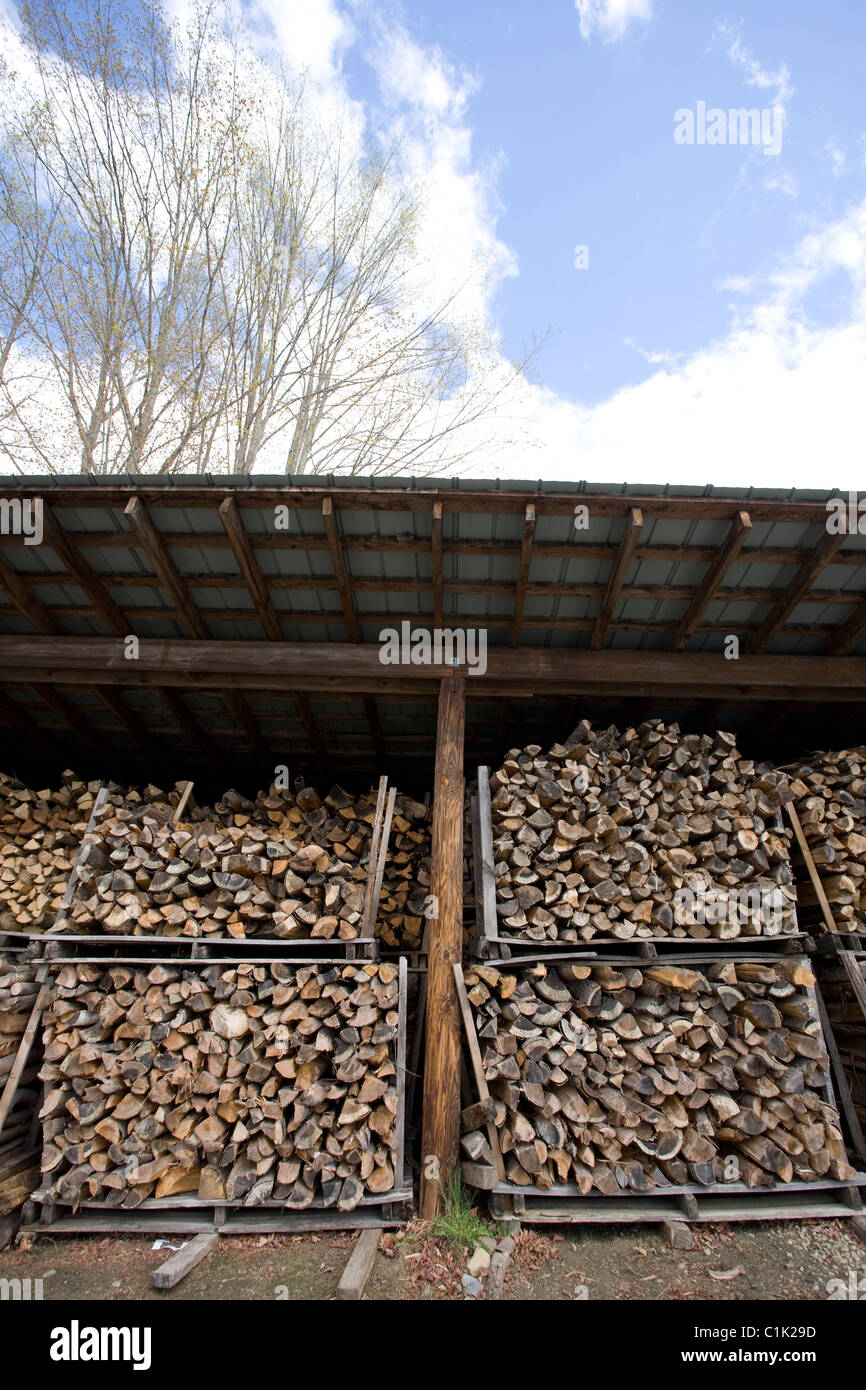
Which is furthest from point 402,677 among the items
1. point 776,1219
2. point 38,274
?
point 38,274

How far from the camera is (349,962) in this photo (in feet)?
14.1

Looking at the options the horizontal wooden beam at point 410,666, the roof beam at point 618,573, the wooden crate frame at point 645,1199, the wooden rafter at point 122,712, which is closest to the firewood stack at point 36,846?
the wooden rafter at point 122,712

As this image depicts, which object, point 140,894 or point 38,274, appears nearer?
point 140,894

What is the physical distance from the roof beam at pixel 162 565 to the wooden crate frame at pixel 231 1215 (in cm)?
347

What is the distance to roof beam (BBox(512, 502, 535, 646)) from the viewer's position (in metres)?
4.33

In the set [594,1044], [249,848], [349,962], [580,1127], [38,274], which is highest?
[38,274]

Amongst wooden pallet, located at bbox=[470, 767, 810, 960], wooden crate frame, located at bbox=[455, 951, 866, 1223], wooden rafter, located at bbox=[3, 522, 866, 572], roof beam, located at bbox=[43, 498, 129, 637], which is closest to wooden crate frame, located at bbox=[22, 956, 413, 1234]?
wooden crate frame, located at bbox=[455, 951, 866, 1223]

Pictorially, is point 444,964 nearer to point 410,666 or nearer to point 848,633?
point 410,666

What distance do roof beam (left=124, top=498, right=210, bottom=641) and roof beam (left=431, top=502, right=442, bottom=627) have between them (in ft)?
6.28

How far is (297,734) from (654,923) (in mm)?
3913

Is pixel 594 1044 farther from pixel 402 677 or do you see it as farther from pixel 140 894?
pixel 140 894

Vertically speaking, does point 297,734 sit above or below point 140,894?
above
